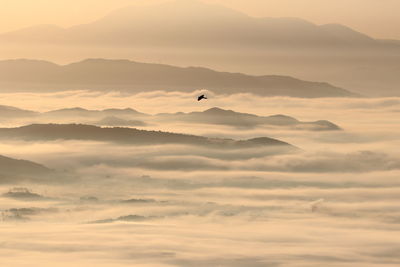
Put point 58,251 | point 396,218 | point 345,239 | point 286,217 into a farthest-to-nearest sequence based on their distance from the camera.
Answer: point 286,217, point 396,218, point 345,239, point 58,251

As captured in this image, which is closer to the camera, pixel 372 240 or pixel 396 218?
pixel 372 240

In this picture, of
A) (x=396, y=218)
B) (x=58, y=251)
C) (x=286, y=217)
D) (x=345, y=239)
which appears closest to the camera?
(x=58, y=251)

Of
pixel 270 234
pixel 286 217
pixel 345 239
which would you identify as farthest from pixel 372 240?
pixel 286 217

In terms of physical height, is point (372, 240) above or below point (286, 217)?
below

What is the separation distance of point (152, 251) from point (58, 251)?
9.57 meters

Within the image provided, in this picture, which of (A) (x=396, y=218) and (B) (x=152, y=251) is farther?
(A) (x=396, y=218)

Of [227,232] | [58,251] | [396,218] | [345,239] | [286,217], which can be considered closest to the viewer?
[58,251]

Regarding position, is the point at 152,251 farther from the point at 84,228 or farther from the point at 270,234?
the point at 84,228

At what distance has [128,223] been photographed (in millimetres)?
187250

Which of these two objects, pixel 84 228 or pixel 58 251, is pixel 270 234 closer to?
pixel 84 228

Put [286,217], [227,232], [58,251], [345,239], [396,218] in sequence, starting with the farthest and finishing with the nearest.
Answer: [286,217] < [396,218] < [227,232] < [345,239] < [58,251]

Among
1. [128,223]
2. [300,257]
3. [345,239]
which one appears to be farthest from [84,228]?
[300,257]

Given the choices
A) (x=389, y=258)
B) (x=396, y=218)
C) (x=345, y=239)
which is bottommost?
(x=389, y=258)

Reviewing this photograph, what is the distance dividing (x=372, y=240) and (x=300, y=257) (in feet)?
138
